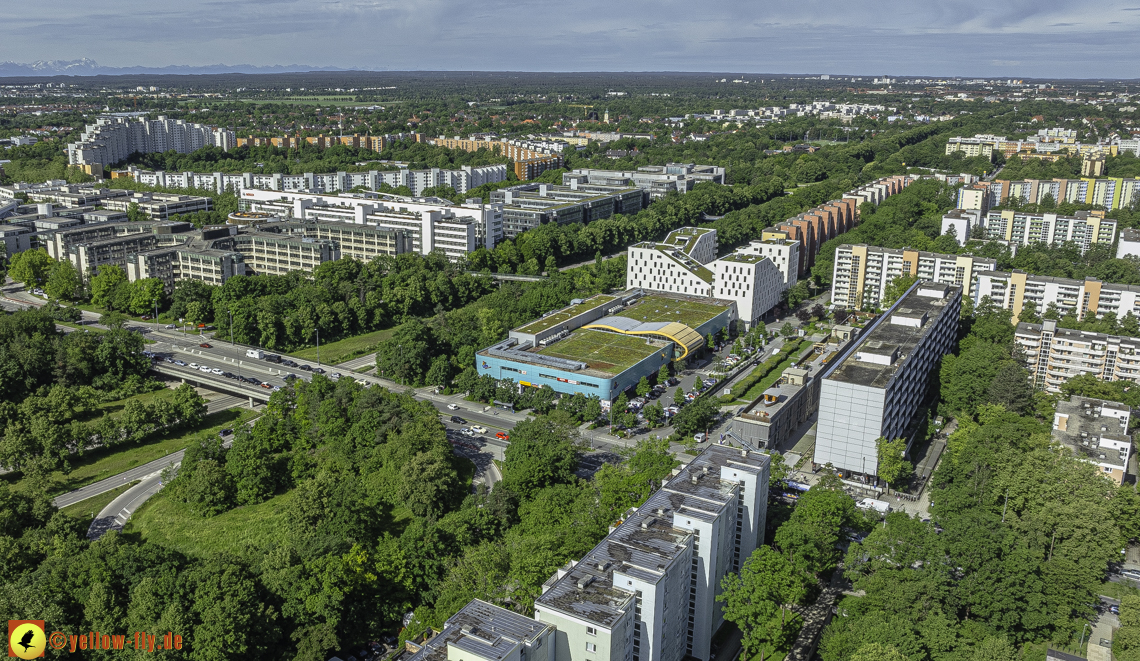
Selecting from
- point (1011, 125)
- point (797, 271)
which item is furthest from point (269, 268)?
point (1011, 125)

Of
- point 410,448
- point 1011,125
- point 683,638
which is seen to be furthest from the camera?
point 1011,125

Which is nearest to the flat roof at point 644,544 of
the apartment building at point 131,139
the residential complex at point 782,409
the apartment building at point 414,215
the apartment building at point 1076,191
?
the residential complex at point 782,409

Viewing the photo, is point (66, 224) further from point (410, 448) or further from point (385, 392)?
point (410, 448)

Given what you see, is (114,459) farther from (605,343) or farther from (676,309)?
(676,309)

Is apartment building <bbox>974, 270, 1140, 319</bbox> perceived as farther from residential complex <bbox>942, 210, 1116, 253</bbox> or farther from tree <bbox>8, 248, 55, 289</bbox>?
tree <bbox>8, 248, 55, 289</bbox>

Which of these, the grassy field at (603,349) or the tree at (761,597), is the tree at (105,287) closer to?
the grassy field at (603,349)

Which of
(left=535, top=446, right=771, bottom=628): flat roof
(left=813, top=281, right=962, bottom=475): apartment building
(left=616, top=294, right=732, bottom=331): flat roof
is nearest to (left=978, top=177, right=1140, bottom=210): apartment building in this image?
(left=616, top=294, right=732, bottom=331): flat roof

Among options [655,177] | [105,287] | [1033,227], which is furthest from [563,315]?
[655,177]
